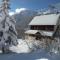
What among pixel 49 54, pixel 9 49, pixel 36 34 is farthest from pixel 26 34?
pixel 49 54

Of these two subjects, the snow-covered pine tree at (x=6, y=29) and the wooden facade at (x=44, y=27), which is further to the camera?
the wooden facade at (x=44, y=27)

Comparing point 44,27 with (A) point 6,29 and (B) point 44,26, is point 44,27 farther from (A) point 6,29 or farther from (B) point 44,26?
(A) point 6,29

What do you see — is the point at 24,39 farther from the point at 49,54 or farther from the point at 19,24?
the point at 49,54

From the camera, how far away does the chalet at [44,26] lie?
881 inches

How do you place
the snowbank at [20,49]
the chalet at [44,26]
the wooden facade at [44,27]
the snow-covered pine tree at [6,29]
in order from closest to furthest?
the snow-covered pine tree at [6,29] < the snowbank at [20,49] < the chalet at [44,26] < the wooden facade at [44,27]

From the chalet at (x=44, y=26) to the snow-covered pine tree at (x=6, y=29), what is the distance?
502cm

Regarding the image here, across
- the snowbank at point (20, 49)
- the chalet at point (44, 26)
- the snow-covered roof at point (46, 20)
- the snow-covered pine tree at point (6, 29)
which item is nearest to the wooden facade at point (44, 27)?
the chalet at point (44, 26)

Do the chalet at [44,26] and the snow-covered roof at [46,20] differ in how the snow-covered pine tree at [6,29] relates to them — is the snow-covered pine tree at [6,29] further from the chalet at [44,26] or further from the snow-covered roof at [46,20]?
the snow-covered roof at [46,20]

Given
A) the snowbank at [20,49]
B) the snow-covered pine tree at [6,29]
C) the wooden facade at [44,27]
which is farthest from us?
the wooden facade at [44,27]

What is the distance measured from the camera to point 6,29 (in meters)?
18.2

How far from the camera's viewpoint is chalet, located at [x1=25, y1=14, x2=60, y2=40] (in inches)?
881

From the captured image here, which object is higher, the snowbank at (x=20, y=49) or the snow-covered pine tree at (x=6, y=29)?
the snow-covered pine tree at (x=6, y=29)

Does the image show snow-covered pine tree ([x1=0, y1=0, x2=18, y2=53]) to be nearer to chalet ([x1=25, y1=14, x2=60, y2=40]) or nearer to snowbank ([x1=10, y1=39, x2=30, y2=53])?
snowbank ([x1=10, y1=39, x2=30, y2=53])

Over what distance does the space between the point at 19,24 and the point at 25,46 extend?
29.2ft
